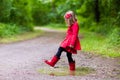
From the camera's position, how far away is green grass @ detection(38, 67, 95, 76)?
11.6m

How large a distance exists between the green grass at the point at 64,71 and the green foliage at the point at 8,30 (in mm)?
12341

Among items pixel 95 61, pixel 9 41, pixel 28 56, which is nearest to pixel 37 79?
pixel 95 61

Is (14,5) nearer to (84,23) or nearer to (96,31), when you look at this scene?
(96,31)

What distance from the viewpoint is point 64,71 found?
12055 millimetres

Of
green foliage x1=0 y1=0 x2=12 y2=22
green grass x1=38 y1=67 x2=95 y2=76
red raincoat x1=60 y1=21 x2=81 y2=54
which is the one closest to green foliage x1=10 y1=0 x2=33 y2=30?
green foliage x1=0 y1=0 x2=12 y2=22

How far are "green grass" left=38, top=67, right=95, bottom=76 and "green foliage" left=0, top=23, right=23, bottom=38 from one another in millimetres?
12341

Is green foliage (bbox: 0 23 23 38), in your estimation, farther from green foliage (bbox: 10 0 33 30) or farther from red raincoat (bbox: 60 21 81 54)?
red raincoat (bbox: 60 21 81 54)

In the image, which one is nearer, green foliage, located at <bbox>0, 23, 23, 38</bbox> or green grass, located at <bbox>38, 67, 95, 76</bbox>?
green grass, located at <bbox>38, 67, 95, 76</bbox>

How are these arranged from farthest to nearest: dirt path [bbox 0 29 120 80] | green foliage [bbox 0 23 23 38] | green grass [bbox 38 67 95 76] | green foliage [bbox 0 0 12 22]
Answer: green foliage [bbox 0 0 12 22]
green foliage [bbox 0 23 23 38]
green grass [bbox 38 67 95 76]
dirt path [bbox 0 29 120 80]

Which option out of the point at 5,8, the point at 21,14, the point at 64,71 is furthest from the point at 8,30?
the point at 64,71

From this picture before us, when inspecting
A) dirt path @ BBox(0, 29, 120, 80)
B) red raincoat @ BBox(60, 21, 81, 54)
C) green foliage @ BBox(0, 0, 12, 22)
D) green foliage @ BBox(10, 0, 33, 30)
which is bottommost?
green foliage @ BBox(10, 0, 33, 30)

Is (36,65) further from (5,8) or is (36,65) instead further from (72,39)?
(5,8)

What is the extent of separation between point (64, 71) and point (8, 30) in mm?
14962

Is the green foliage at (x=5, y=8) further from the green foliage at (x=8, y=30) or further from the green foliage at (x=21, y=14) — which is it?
the green foliage at (x=21, y=14)
